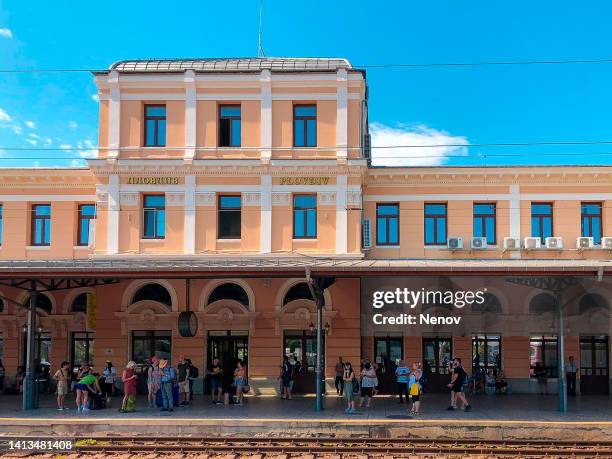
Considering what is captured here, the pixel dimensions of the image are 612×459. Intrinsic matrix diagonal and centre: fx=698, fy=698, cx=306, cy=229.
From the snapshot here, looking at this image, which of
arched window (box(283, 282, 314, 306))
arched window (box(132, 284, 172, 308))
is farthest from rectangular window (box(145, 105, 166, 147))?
arched window (box(283, 282, 314, 306))

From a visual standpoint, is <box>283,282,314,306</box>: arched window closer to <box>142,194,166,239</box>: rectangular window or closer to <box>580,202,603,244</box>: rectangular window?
<box>142,194,166,239</box>: rectangular window

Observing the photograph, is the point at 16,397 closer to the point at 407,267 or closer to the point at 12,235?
the point at 12,235

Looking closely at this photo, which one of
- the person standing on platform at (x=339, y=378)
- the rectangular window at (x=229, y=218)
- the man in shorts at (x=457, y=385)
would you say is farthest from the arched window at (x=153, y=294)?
the man in shorts at (x=457, y=385)

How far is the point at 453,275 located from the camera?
18.8 metres

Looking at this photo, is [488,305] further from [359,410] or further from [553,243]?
[553,243]

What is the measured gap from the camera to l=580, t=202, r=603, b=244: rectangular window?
25250 millimetres

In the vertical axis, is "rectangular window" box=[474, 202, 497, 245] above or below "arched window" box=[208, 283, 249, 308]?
above

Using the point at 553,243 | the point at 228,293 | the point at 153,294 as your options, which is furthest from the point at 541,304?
the point at 153,294

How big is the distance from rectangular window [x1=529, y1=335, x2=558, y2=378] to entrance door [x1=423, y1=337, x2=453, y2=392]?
2.89m

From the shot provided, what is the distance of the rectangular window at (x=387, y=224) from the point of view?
25.6 metres

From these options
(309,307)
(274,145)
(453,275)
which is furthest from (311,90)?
(453,275)

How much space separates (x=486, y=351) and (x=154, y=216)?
1265 cm

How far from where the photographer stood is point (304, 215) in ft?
80.1

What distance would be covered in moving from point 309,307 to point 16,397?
10129 millimetres
